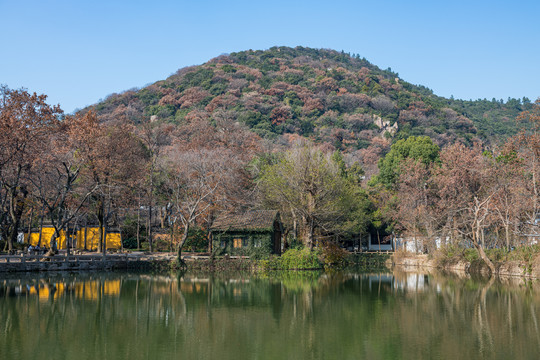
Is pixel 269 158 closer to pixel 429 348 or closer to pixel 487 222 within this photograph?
pixel 487 222

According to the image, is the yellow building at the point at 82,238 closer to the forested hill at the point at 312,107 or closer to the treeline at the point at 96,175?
the treeline at the point at 96,175

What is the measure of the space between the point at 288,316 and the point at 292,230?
Answer: 28.9m

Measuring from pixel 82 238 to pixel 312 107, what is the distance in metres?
84.5

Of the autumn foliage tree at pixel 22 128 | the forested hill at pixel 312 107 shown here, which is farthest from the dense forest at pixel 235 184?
the forested hill at pixel 312 107

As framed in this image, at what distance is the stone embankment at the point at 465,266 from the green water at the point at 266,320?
219cm

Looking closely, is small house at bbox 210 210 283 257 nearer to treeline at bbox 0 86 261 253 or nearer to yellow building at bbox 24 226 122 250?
treeline at bbox 0 86 261 253

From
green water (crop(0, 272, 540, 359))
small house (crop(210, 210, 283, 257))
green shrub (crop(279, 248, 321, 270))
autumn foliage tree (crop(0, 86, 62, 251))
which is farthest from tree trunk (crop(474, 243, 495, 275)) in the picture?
autumn foliage tree (crop(0, 86, 62, 251))

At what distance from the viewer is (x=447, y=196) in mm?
49812

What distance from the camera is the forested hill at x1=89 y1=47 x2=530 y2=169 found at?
363 feet

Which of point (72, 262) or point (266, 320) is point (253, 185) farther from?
point (266, 320)

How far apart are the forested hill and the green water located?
7149cm

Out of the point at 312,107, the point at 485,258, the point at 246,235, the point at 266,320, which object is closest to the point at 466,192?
the point at 485,258

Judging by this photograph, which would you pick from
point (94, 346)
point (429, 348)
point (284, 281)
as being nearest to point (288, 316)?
point (429, 348)

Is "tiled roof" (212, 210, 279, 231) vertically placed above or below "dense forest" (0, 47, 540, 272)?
below
